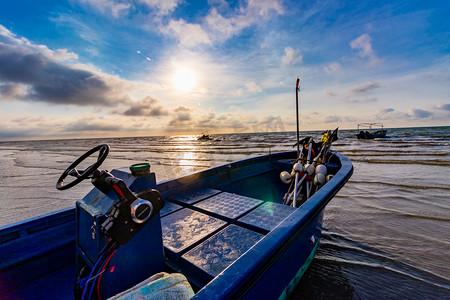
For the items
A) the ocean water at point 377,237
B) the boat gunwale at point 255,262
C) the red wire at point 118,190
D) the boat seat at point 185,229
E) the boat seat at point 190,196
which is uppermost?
the red wire at point 118,190

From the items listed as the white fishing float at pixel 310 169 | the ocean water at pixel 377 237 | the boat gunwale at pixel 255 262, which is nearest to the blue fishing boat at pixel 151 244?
the boat gunwale at pixel 255 262

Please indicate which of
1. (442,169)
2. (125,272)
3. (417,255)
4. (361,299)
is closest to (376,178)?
(442,169)

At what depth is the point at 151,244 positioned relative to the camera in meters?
1.64

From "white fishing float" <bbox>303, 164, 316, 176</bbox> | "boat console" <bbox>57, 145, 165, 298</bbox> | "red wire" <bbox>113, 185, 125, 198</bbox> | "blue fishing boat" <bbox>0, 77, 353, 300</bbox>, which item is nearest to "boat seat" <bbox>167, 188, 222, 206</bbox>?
"blue fishing boat" <bbox>0, 77, 353, 300</bbox>

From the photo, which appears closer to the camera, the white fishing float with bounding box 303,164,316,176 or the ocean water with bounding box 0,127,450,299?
the ocean water with bounding box 0,127,450,299

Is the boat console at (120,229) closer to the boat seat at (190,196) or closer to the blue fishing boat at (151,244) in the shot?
the blue fishing boat at (151,244)

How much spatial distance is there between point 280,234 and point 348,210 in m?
5.20

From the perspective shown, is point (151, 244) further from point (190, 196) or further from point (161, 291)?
point (190, 196)

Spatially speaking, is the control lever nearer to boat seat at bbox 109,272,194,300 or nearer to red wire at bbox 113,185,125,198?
red wire at bbox 113,185,125,198

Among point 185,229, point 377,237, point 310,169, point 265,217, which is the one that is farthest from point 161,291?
point 377,237

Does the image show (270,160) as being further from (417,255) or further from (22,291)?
(22,291)

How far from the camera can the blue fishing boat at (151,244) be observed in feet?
4.22

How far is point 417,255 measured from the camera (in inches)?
140

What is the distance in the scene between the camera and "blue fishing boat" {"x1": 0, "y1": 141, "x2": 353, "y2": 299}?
Answer: 1287 millimetres
